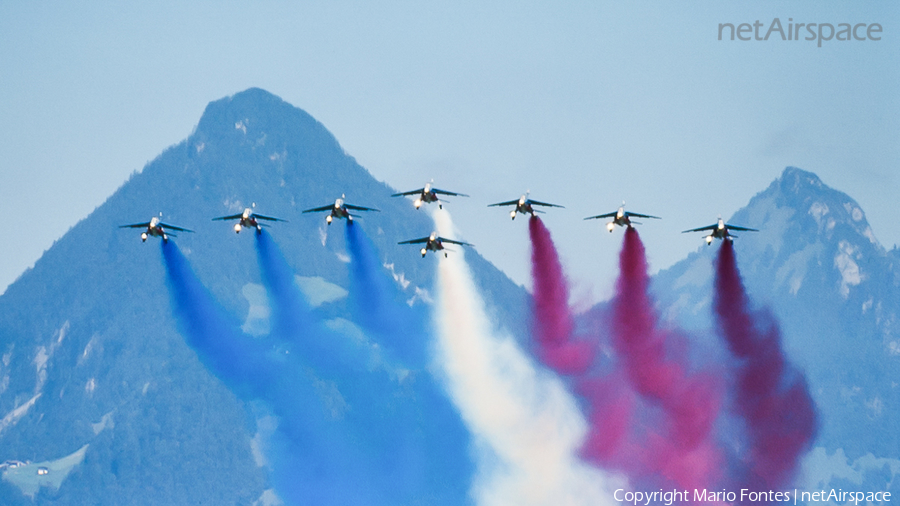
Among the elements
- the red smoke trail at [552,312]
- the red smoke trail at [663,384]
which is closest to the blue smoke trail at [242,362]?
the red smoke trail at [552,312]

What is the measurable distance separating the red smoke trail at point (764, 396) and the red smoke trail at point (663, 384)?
501cm

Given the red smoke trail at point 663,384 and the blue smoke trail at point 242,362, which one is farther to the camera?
the blue smoke trail at point 242,362

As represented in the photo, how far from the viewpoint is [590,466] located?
17250 centimetres

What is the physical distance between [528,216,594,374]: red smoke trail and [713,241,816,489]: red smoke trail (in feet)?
56.2

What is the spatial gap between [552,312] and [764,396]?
85.7ft

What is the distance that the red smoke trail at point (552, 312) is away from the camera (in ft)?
481

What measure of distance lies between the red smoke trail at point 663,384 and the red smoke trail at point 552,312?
6.15m

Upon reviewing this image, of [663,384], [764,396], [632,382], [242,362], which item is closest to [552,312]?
[632,382]

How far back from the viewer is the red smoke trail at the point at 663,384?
150 metres

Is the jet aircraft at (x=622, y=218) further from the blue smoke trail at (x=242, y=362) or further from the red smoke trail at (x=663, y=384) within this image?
the blue smoke trail at (x=242, y=362)

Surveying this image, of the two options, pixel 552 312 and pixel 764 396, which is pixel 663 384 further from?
pixel 552 312

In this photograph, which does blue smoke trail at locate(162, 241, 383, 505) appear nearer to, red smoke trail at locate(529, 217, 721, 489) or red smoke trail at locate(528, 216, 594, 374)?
red smoke trail at locate(528, 216, 594, 374)

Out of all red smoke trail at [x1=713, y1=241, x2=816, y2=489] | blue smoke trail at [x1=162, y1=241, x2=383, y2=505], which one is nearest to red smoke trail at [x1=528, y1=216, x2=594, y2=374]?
red smoke trail at [x1=713, y1=241, x2=816, y2=489]

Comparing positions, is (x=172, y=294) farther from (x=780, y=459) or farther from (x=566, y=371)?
(x=780, y=459)
